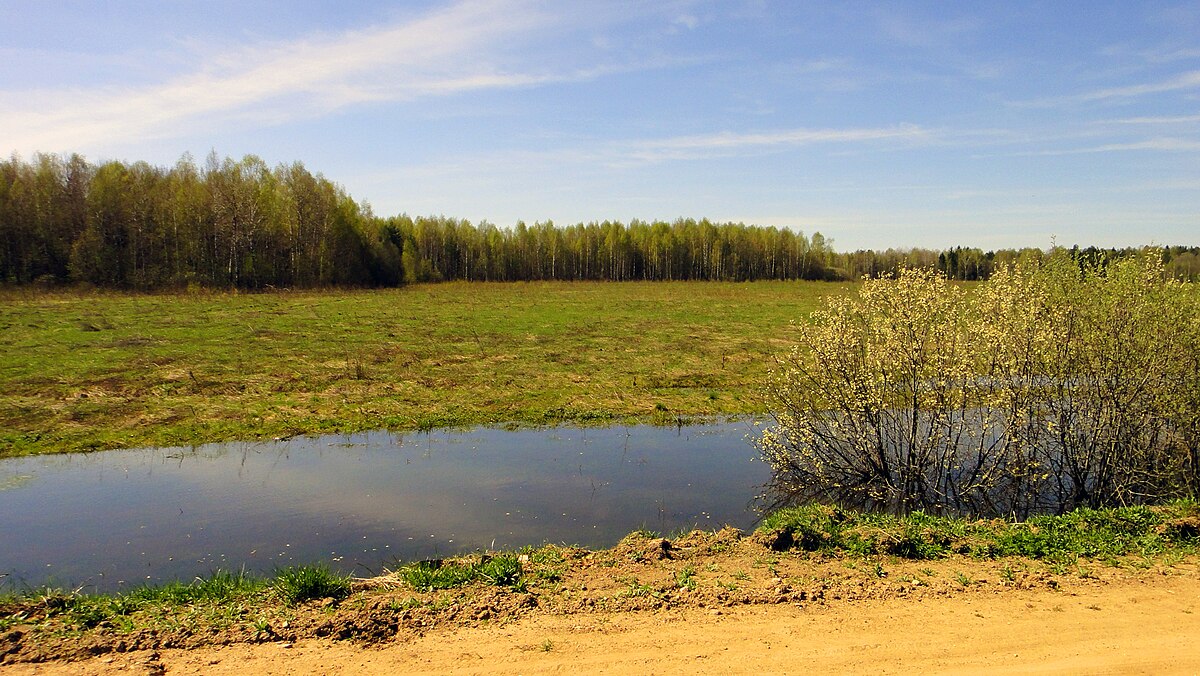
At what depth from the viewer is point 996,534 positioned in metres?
11.1

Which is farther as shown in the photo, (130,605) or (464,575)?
(464,575)

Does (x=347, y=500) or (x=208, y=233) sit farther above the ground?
(x=208, y=233)

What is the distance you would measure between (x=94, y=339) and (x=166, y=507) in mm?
21692

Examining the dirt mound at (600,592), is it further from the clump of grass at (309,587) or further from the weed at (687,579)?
the clump of grass at (309,587)

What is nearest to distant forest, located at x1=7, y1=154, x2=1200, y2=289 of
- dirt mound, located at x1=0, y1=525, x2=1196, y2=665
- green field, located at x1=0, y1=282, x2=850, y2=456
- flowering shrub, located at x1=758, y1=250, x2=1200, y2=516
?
green field, located at x1=0, y1=282, x2=850, y2=456

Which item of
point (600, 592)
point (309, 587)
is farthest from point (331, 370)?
point (600, 592)

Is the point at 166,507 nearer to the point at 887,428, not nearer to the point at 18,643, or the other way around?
the point at 18,643

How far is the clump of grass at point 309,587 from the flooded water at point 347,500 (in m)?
2.00

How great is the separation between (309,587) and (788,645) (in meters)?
6.18

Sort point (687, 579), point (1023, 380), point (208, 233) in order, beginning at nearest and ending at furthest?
point (687, 579)
point (1023, 380)
point (208, 233)

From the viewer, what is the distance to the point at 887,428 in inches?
581

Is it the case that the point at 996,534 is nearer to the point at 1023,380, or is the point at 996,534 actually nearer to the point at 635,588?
the point at 1023,380

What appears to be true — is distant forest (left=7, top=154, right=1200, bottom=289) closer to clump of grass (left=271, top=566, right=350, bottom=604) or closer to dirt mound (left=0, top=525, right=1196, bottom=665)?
dirt mound (left=0, top=525, right=1196, bottom=665)

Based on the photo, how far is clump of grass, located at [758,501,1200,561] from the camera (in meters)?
10.4
